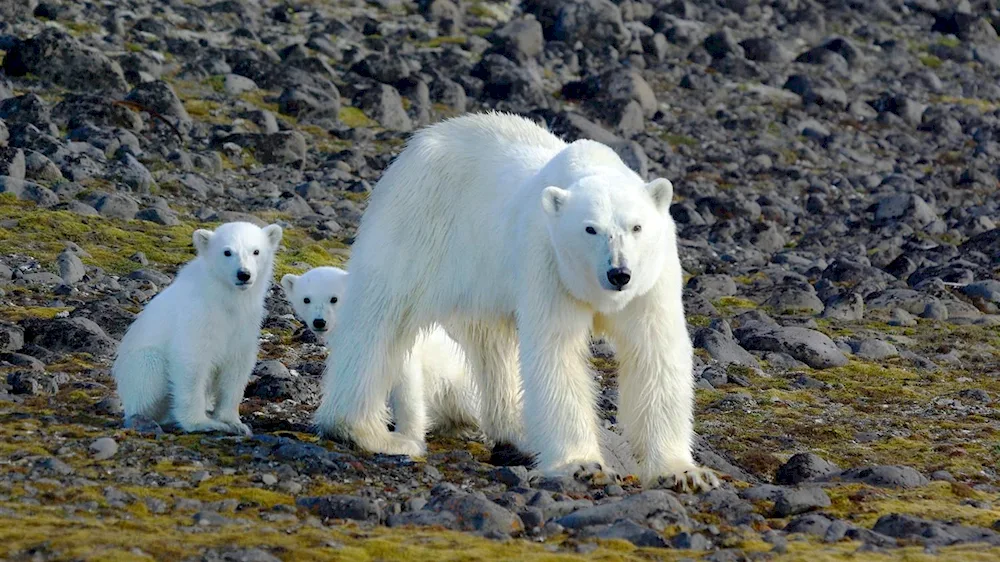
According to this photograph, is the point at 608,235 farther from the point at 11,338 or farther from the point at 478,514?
the point at 11,338

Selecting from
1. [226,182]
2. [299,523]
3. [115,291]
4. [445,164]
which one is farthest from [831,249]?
[299,523]

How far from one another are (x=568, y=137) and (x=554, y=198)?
15.6 metres

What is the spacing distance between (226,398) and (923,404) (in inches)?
217

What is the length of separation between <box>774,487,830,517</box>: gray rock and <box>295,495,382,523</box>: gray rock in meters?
2.00

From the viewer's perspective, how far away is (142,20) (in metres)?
24.9

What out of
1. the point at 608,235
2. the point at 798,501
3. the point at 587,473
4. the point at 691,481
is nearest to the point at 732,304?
the point at 691,481

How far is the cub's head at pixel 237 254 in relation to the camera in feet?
28.3

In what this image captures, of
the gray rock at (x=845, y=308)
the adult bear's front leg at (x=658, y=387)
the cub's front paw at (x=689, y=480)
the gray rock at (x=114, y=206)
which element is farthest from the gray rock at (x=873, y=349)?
the gray rock at (x=114, y=206)

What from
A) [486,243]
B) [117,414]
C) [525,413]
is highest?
[486,243]

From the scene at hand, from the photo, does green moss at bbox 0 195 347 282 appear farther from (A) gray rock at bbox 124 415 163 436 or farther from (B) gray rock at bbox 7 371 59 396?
(A) gray rock at bbox 124 415 163 436

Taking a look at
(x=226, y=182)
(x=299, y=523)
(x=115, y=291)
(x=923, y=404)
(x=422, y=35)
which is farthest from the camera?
(x=422, y=35)

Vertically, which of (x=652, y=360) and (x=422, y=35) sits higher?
(x=422, y=35)

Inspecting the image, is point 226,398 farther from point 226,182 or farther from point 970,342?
point 226,182

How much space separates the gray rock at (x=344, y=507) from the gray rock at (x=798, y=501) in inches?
78.7
